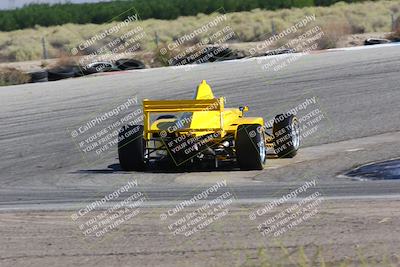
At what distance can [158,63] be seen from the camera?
114 ft

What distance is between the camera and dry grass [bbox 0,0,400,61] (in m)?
46.3

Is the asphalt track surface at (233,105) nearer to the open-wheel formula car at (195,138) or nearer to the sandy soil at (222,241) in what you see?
the open-wheel formula car at (195,138)

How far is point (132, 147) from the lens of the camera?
49.6 ft

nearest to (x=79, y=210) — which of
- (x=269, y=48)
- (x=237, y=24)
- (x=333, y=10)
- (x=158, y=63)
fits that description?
(x=158, y=63)

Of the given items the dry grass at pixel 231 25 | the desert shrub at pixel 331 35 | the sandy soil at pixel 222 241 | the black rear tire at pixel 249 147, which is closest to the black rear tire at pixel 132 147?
the black rear tire at pixel 249 147

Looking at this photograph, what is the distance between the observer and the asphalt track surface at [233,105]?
13.1 metres

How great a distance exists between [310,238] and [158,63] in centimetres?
2615

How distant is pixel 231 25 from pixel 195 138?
120 ft

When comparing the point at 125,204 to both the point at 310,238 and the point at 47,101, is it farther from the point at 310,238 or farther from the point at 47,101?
the point at 47,101

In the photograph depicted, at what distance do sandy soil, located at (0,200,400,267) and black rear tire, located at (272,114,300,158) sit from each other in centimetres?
532

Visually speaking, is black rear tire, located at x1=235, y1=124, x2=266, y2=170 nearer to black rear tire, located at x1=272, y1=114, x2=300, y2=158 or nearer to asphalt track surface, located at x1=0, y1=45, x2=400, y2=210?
asphalt track surface, located at x1=0, y1=45, x2=400, y2=210

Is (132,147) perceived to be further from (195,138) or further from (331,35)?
(331,35)

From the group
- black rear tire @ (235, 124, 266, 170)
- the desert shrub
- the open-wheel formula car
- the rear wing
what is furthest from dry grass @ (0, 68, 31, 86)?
black rear tire @ (235, 124, 266, 170)

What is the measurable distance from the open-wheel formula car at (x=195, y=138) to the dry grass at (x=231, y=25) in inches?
1068
